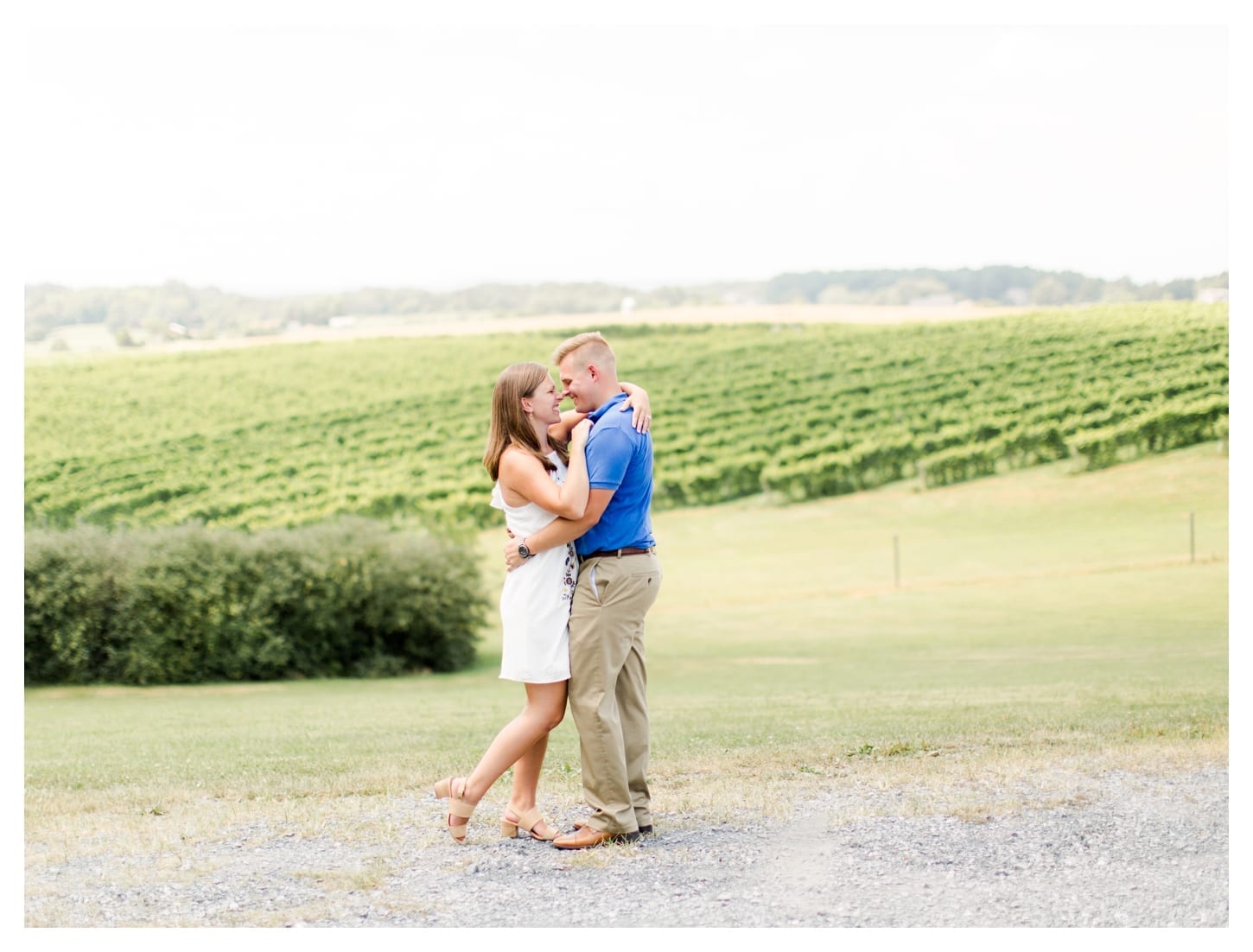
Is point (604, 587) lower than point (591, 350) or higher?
lower

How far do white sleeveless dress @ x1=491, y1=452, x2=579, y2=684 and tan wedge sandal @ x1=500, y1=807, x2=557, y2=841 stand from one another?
0.53 m

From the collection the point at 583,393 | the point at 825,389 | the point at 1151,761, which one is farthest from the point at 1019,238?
the point at 583,393

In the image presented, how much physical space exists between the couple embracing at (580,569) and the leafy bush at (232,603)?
871cm

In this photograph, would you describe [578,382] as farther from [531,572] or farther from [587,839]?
[587,839]

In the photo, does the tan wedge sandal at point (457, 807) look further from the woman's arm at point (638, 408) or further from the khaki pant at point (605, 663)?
the woman's arm at point (638, 408)

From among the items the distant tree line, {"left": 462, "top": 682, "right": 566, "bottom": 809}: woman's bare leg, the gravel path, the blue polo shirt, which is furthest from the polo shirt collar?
the distant tree line

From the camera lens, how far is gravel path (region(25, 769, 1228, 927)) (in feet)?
12.7

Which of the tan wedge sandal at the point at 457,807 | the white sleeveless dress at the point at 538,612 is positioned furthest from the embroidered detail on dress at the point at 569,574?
the tan wedge sandal at the point at 457,807

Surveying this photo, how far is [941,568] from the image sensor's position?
21.2m

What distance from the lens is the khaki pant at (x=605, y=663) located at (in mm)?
4434

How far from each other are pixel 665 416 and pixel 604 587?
23168 mm

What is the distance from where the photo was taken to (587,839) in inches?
176

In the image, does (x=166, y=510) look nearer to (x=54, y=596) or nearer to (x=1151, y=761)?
(x=54, y=596)

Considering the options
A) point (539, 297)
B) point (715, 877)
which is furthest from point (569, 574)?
point (539, 297)
